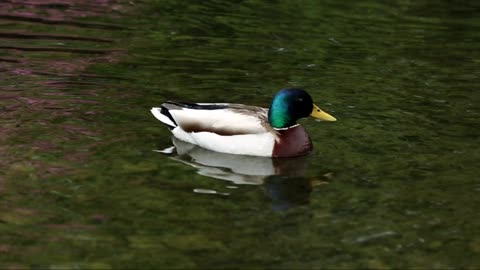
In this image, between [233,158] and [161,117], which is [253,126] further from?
[161,117]

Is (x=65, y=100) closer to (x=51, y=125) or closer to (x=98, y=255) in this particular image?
(x=51, y=125)

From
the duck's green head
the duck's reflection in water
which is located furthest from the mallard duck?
the duck's reflection in water

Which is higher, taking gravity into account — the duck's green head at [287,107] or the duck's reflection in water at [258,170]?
the duck's green head at [287,107]

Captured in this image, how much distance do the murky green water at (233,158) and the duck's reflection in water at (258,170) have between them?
4cm

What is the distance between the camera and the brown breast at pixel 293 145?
12.9 metres

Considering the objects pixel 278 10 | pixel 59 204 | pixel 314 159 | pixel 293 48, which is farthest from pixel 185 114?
pixel 278 10

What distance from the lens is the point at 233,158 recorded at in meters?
12.9

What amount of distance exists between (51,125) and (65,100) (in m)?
1.23

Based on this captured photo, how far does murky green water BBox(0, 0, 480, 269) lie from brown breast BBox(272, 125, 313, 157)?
15 centimetres

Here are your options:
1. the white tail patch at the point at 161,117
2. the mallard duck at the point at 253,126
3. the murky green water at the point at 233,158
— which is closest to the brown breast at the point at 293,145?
the mallard duck at the point at 253,126

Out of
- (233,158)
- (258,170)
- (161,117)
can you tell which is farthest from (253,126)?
(161,117)

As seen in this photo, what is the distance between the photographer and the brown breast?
1295cm

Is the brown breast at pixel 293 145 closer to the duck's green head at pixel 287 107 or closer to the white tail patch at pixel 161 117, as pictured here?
the duck's green head at pixel 287 107

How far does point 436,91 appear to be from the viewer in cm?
1616
